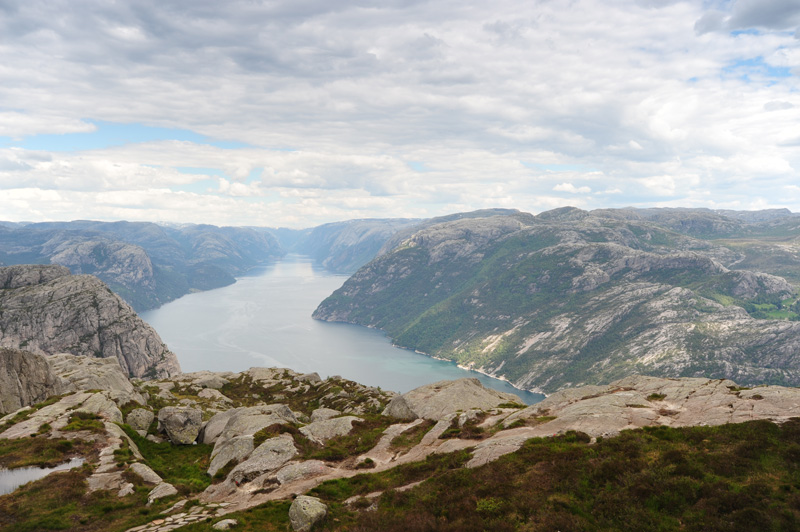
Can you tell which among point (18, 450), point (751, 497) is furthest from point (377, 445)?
point (18, 450)

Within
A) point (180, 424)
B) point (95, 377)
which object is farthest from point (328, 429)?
point (95, 377)

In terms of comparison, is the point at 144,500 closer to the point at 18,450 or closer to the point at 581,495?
the point at 18,450

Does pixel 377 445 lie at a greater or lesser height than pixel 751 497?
lesser

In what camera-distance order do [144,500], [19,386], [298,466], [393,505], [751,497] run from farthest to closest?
1. [19,386]
2. [298,466]
3. [144,500]
4. [393,505]
5. [751,497]

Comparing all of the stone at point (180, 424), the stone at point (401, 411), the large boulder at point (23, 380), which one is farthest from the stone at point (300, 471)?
the large boulder at point (23, 380)

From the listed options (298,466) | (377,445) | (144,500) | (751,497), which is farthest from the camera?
(377,445)

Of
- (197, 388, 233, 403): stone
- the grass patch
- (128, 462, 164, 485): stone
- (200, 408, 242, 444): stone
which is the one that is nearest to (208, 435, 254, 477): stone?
the grass patch

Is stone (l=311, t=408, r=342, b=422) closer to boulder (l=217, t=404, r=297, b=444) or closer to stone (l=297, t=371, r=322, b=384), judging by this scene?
boulder (l=217, t=404, r=297, b=444)
